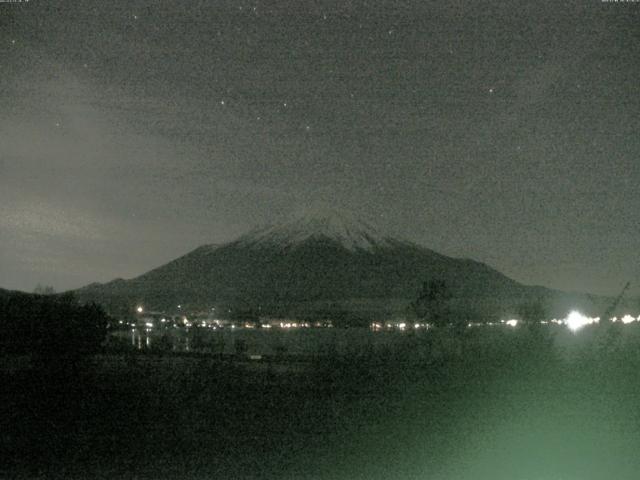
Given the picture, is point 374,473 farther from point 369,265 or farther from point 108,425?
point 369,265

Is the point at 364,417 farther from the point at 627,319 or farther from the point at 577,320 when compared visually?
the point at 627,319

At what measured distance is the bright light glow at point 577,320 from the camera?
1717 centimetres

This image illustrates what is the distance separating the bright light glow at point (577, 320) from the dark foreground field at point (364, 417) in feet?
1.10

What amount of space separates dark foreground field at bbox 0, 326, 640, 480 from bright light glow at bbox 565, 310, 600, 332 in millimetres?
334

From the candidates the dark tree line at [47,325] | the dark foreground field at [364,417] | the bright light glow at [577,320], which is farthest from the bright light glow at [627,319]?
the dark tree line at [47,325]

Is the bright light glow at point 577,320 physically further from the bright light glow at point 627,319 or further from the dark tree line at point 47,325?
the dark tree line at point 47,325

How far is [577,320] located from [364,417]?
6.11 metres

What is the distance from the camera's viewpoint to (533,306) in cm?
1912

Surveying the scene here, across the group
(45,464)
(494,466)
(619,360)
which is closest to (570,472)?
(494,466)

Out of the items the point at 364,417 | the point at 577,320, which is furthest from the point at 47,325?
the point at 577,320

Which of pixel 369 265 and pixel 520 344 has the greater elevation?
pixel 369 265

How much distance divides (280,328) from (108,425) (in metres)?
63.7

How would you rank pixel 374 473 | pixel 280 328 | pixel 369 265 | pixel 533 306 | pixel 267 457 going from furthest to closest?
1. pixel 369 265
2. pixel 280 328
3. pixel 533 306
4. pixel 267 457
5. pixel 374 473

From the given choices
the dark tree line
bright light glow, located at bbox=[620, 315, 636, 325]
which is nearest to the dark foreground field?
bright light glow, located at bbox=[620, 315, 636, 325]
